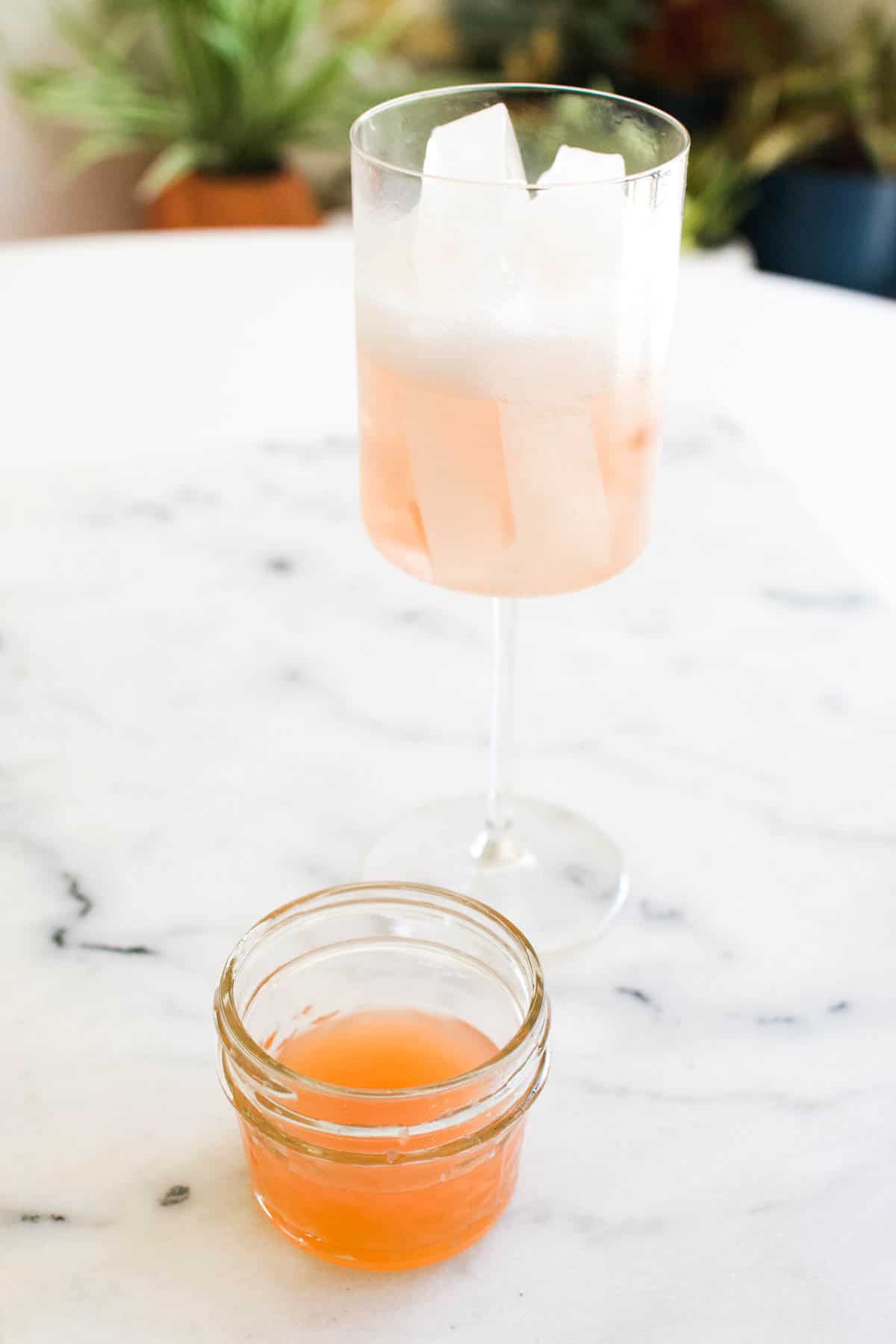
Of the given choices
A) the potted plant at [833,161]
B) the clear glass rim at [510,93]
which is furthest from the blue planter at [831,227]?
the clear glass rim at [510,93]

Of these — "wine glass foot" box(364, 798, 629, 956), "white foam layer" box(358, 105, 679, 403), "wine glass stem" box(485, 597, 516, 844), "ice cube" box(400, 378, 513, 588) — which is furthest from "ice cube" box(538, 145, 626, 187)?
"wine glass foot" box(364, 798, 629, 956)

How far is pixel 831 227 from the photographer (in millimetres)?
2529

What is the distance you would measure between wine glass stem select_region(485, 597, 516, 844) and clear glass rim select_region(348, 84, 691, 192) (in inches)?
9.3

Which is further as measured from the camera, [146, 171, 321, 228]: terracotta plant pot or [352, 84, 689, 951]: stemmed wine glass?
[146, 171, 321, 228]: terracotta plant pot

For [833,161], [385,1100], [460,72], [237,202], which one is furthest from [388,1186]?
[460,72]

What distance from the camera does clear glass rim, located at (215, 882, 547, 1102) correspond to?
57 cm

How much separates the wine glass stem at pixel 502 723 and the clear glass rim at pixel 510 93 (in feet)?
0.78

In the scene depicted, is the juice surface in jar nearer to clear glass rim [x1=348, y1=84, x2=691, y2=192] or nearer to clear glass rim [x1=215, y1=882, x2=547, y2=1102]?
clear glass rim [x1=215, y1=882, x2=547, y2=1102]

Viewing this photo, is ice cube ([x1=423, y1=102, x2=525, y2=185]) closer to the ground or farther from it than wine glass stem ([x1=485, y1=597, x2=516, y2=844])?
farther from it

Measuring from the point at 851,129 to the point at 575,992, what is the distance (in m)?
2.15

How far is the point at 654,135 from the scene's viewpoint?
2.31 ft

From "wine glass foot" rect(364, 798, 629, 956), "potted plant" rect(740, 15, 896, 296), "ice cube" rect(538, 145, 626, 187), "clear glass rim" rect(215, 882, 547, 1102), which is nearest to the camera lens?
"clear glass rim" rect(215, 882, 547, 1102)

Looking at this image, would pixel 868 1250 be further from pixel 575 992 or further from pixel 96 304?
pixel 96 304

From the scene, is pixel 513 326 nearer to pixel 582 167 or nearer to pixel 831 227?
pixel 582 167
